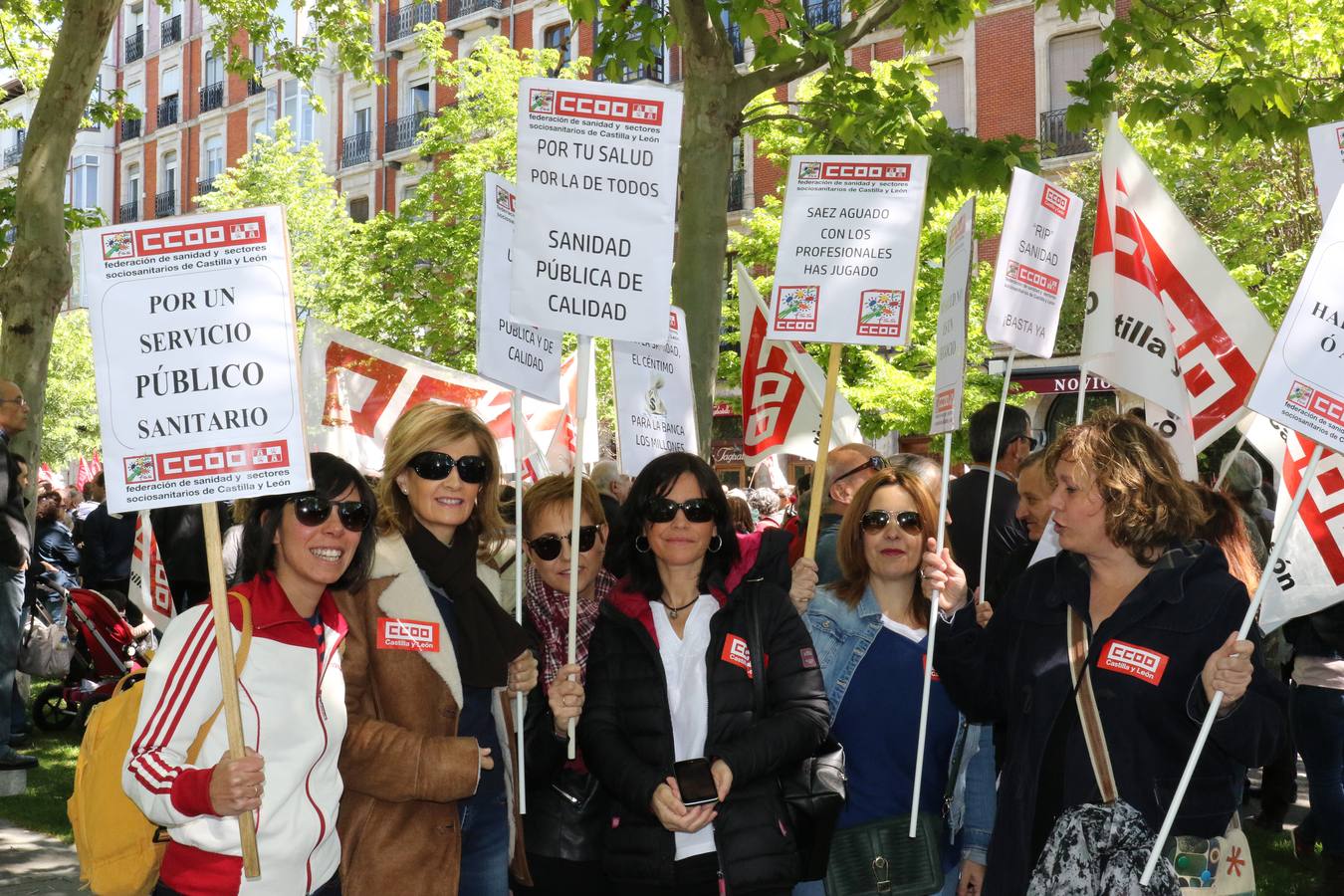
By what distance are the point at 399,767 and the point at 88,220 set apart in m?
11.3

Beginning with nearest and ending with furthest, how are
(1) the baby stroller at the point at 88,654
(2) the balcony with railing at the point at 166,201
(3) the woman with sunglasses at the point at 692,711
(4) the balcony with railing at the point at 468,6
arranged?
(3) the woman with sunglasses at the point at 692,711 < (1) the baby stroller at the point at 88,654 < (4) the balcony with railing at the point at 468,6 < (2) the balcony with railing at the point at 166,201

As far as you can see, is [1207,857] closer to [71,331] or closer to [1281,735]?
[1281,735]

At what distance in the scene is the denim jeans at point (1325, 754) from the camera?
6.25 meters

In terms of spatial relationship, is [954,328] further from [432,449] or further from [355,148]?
[355,148]

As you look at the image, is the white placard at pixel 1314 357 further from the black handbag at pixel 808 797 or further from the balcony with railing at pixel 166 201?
the balcony with railing at pixel 166 201

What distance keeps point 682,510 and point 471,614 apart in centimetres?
70

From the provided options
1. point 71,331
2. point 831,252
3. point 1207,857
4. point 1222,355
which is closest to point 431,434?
point 831,252

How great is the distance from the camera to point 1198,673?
135 inches

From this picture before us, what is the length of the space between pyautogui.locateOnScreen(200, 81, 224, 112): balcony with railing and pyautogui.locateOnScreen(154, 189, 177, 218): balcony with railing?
3.42 metres

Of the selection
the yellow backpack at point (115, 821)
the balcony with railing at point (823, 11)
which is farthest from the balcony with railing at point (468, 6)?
the yellow backpack at point (115, 821)

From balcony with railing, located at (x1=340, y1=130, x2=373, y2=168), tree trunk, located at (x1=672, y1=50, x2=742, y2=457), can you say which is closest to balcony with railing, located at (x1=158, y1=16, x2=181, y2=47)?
balcony with railing, located at (x1=340, y1=130, x2=373, y2=168)

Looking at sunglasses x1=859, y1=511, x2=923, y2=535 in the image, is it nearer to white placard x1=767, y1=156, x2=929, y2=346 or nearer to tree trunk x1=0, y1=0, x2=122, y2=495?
white placard x1=767, y1=156, x2=929, y2=346

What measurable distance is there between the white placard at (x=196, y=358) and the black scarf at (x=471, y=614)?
65cm

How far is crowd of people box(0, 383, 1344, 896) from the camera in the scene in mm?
3369
